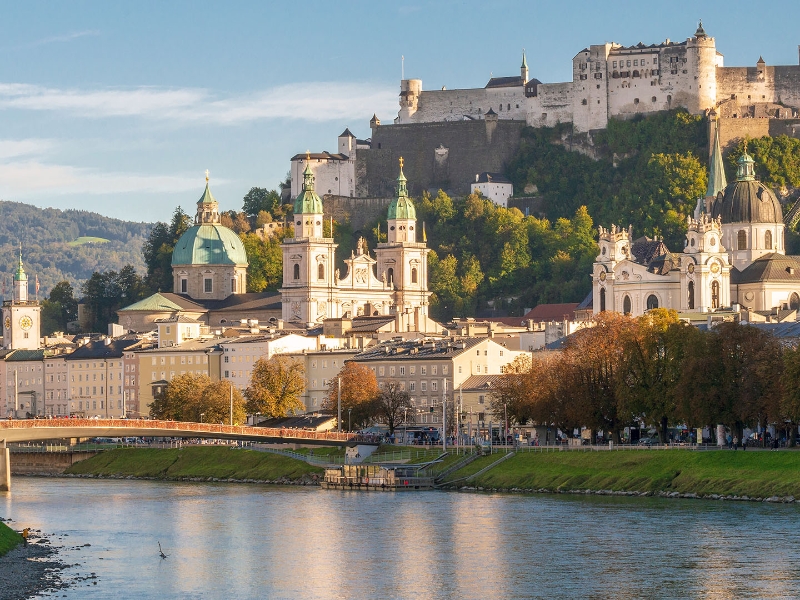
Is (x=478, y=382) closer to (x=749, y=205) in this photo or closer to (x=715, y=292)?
(x=715, y=292)

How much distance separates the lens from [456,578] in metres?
55.0

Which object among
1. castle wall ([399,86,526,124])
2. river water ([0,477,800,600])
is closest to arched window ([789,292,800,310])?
castle wall ([399,86,526,124])

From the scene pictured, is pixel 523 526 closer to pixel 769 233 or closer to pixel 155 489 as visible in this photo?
pixel 155 489

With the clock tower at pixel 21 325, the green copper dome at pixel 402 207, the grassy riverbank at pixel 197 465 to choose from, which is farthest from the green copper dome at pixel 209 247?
the grassy riverbank at pixel 197 465

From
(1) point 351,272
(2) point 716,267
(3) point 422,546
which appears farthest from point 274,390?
(3) point 422,546

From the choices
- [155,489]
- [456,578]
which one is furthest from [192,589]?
[155,489]

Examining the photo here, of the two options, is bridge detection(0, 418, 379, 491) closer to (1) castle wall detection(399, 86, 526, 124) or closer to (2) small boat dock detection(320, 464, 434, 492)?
(2) small boat dock detection(320, 464, 434, 492)

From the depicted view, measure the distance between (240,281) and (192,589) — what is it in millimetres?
108588

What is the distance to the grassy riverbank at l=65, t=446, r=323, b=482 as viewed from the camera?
308 feet

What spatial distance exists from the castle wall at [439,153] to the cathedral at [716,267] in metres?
30.1

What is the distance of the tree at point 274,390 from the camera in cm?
10862

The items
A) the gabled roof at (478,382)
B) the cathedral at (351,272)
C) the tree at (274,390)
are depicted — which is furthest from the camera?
the cathedral at (351,272)

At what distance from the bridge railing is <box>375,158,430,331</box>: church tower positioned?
54.3 metres

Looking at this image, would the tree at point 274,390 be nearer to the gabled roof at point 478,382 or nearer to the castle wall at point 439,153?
the gabled roof at point 478,382
